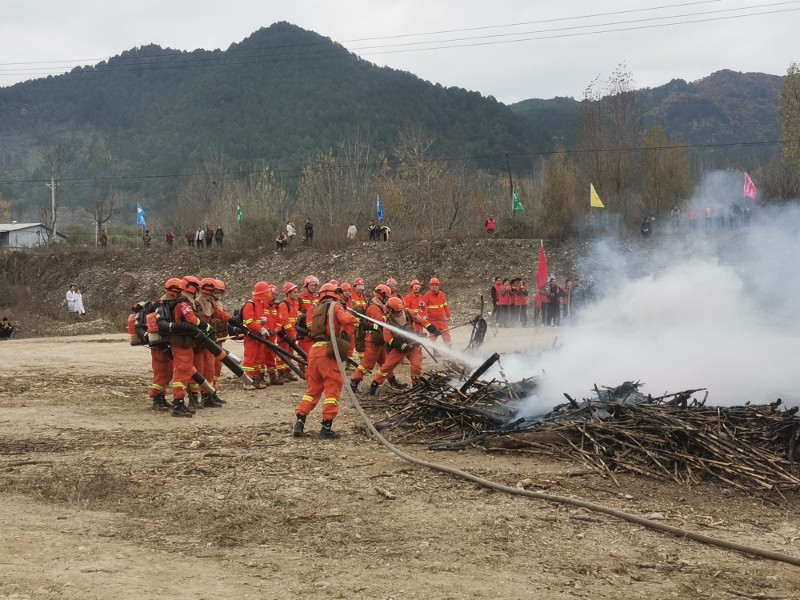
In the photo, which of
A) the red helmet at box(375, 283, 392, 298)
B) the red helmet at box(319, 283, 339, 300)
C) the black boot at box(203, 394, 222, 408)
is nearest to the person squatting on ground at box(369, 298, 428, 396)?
the red helmet at box(375, 283, 392, 298)

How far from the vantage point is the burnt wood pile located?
8.05m

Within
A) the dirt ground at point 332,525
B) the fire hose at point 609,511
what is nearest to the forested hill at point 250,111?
the dirt ground at point 332,525

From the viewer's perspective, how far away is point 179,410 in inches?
471

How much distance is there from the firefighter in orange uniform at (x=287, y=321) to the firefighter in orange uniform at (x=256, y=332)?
379 mm

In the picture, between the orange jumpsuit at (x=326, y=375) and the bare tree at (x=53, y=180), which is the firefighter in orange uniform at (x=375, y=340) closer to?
the orange jumpsuit at (x=326, y=375)

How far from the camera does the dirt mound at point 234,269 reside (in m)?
38.6

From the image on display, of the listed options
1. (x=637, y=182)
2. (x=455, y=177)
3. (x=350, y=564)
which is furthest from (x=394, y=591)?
(x=455, y=177)

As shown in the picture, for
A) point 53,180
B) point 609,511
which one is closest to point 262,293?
point 609,511

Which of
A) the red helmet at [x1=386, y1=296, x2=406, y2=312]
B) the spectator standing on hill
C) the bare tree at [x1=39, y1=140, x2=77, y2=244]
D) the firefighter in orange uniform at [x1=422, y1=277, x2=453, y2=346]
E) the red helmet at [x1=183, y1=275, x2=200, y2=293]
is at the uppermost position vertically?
the bare tree at [x1=39, y1=140, x2=77, y2=244]

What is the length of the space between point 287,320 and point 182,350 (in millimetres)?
3742

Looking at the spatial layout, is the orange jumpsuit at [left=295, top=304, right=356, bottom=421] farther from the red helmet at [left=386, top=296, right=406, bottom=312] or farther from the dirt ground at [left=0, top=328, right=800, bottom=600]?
the red helmet at [left=386, top=296, right=406, bottom=312]

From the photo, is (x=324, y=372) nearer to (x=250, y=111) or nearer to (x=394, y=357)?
(x=394, y=357)

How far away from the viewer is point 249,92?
132m

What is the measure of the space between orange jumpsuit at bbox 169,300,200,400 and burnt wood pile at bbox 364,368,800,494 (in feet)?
10.2
